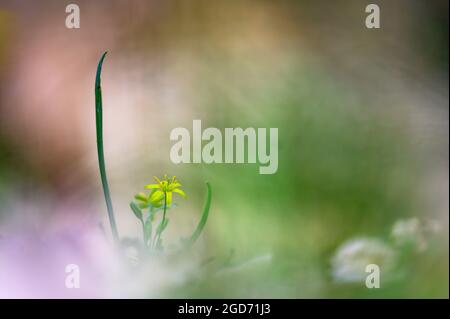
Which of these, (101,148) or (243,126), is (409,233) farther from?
(101,148)

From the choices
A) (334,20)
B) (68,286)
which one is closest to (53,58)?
(68,286)

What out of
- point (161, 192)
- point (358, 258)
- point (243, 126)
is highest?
point (243, 126)

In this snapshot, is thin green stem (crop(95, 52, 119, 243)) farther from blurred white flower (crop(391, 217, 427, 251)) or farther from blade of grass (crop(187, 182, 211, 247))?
blurred white flower (crop(391, 217, 427, 251))

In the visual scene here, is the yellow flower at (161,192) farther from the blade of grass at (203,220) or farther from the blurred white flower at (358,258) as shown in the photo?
the blurred white flower at (358,258)

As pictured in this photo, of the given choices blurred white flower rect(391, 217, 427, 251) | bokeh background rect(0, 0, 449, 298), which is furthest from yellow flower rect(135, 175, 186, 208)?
blurred white flower rect(391, 217, 427, 251)
